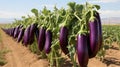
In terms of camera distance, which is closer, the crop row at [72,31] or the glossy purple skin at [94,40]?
the glossy purple skin at [94,40]

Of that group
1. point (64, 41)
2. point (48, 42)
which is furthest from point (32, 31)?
point (64, 41)

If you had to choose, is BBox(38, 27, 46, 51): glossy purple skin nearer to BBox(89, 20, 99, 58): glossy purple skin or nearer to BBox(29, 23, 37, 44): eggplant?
BBox(29, 23, 37, 44): eggplant

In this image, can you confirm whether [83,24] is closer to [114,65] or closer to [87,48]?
[87,48]

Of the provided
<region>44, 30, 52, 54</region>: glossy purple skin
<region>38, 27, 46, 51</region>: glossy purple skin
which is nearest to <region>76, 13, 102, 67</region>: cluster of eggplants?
<region>44, 30, 52, 54</region>: glossy purple skin

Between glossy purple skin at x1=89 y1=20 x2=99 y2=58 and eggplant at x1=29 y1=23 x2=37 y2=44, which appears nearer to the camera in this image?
glossy purple skin at x1=89 y1=20 x2=99 y2=58

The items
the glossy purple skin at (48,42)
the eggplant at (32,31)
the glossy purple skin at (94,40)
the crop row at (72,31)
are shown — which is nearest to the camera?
the glossy purple skin at (94,40)

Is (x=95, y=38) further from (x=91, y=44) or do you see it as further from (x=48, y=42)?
(x=48, y=42)

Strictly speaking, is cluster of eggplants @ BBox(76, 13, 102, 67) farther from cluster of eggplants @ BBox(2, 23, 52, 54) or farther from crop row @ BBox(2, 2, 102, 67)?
cluster of eggplants @ BBox(2, 23, 52, 54)

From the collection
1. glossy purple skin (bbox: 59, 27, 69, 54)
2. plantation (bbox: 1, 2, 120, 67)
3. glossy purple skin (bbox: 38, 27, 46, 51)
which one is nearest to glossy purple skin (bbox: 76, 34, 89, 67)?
plantation (bbox: 1, 2, 120, 67)

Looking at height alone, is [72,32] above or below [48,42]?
above

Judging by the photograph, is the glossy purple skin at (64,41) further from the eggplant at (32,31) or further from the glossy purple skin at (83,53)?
the eggplant at (32,31)

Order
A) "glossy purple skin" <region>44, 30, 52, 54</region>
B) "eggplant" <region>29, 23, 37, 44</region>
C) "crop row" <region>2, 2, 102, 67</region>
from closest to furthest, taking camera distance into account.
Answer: "crop row" <region>2, 2, 102, 67</region> < "glossy purple skin" <region>44, 30, 52, 54</region> < "eggplant" <region>29, 23, 37, 44</region>

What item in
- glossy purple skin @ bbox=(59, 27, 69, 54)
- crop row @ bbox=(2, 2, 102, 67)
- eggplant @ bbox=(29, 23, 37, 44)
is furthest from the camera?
eggplant @ bbox=(29, 23, 37, 44)

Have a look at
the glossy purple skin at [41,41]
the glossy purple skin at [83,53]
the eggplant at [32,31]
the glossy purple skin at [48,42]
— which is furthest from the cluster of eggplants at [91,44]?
the eggplant at [32,31]
